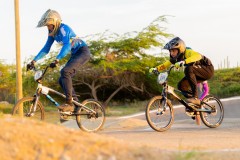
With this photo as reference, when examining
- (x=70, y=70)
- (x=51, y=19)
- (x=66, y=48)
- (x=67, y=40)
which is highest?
(x=51, y=19)

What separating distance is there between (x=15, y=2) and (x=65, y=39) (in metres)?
5.57

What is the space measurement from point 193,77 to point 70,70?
2.31m

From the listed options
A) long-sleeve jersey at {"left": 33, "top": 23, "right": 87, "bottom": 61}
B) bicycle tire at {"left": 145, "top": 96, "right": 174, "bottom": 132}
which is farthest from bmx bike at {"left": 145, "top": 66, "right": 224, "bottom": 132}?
long-sleeve jersey at {"left": 33, "top": 23, "right": 87, "bottom": 61}

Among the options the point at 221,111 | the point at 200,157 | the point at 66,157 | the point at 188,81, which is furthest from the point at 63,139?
the point at 221,111

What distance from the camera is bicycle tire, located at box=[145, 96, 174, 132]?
9.59 m

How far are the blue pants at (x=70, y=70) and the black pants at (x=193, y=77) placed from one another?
1.92 meters

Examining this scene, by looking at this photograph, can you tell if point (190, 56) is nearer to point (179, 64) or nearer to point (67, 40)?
point (179, 64)

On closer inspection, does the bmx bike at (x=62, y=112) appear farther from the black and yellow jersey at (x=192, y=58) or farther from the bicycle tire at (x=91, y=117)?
the black and yellow jersey at (x=192, y=58)

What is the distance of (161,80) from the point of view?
9.66 meters

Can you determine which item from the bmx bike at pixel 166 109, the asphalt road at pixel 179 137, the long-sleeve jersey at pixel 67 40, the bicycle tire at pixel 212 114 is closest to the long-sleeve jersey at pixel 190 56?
the bmx bike at pixel 166 109

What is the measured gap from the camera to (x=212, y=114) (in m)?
10.4

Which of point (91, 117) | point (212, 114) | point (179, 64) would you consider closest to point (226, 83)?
point (212, 114)

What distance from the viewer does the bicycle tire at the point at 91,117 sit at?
9.62 meters

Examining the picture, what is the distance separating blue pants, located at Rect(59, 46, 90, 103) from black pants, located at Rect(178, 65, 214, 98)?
192 cm
